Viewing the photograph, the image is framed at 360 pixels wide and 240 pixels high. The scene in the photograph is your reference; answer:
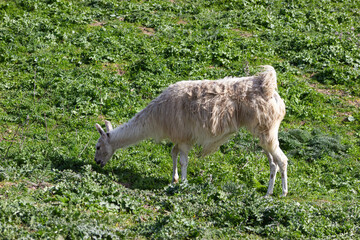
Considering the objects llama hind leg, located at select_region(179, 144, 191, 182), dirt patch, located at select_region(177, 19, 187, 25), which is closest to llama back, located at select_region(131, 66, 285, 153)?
llama hind leg, located at select_region(179, 144, 191, 182)

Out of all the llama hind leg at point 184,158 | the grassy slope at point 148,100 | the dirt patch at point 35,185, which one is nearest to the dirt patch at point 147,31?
the grassy slope at point 148,100

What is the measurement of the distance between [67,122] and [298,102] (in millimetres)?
6148

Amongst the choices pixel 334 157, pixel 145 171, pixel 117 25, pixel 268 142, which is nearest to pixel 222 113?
pixel 268 142

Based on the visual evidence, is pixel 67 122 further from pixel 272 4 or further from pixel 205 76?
pixel 272 4

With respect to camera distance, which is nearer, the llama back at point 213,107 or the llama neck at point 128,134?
the llama back at point 213,107

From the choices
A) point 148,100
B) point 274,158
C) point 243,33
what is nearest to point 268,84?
point 274,158

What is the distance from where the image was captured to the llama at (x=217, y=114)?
943 centimetres

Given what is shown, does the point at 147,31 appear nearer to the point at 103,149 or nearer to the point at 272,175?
the point at 103,149

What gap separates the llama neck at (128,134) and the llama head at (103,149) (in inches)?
4.0

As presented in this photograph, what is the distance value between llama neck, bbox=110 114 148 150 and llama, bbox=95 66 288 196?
0.03 metres

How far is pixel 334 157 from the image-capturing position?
1143 centimetres

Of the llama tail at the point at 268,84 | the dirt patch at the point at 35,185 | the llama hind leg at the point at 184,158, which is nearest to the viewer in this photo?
the dirt patch at the point at 35,185

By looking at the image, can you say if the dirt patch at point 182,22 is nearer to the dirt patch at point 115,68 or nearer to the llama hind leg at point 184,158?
the dirt patch at point 115,68

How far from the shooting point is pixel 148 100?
12852 millimetres
